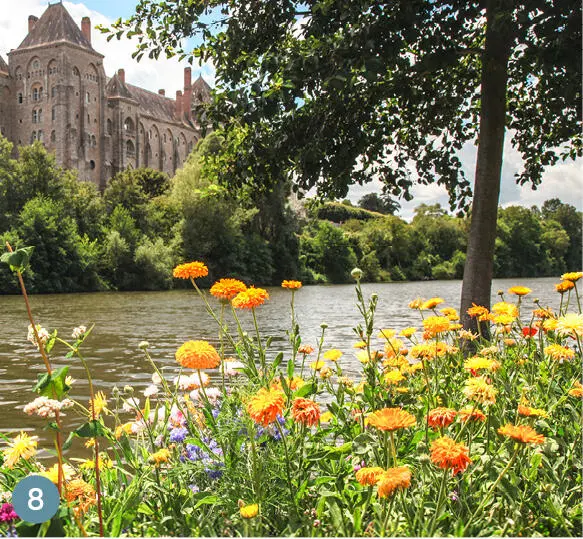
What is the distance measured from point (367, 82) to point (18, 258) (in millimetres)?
5083

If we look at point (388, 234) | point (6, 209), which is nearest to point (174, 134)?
point (388, 234)

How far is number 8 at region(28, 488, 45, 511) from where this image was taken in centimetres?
170

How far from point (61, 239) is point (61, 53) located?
78.8 ft

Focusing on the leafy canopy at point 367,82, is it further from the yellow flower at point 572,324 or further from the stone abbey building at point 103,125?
the stone abbey building at point 103,125

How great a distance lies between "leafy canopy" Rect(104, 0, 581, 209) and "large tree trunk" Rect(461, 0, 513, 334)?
7.1 inches

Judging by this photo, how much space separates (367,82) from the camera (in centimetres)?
632

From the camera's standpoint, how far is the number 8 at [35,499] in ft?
5.57

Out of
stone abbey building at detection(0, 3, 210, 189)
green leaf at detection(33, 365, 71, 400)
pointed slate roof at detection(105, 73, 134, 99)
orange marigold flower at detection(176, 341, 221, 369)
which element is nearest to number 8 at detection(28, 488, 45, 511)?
green leaf at detection(33, 365, 71, 400)

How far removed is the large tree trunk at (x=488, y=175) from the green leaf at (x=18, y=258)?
15.8 feet

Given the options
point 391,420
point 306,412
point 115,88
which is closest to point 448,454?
point 391,420

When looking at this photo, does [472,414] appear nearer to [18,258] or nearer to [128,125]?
[18,258]

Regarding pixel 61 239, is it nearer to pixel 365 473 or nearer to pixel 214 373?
pixel 214 373

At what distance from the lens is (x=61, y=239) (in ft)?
142

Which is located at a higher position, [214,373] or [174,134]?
[174,134]
